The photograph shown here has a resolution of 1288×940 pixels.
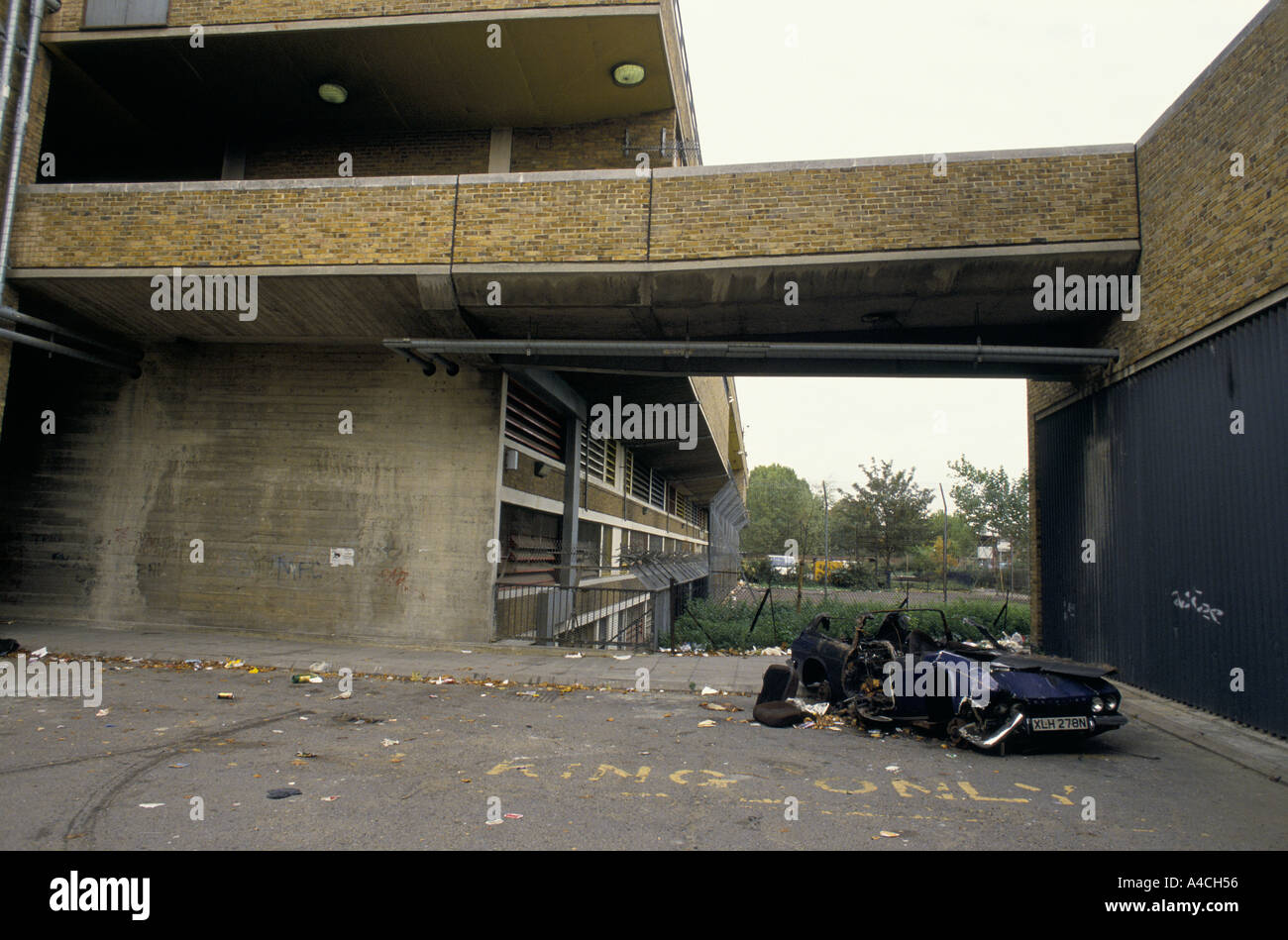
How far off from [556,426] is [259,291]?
6.59 meters

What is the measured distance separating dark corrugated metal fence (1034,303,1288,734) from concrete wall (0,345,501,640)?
9103 mm

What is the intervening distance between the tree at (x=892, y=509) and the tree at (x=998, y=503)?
313cm

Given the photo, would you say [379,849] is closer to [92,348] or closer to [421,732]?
[421,732]

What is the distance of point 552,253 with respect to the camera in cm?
945

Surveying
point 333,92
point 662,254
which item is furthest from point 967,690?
point 333,92

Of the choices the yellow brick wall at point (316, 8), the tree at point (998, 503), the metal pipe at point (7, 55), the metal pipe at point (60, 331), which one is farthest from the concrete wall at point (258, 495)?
the tree at point (998, 503)

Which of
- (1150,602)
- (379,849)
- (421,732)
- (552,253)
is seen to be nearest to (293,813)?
(379,849)

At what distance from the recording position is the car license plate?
19.0 feet

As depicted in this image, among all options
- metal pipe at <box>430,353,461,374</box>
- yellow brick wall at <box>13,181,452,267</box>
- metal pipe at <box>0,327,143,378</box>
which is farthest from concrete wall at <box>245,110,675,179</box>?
metal pipe at <box>0,327,143,378</box>

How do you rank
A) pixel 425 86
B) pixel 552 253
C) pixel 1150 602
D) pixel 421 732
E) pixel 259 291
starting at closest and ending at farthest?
pixel 421 732 → pixel 1150 602 → pixel 552 253 → pixel 259 291 → pixel 425 86

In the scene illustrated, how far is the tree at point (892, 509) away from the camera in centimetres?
3888

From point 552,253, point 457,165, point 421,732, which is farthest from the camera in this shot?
point 457,165

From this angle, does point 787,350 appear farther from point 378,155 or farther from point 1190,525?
point 378,155

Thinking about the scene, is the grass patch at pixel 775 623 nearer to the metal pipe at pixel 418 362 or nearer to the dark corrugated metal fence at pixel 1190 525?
the dark corrugated metal fence at pixel 1190 525
